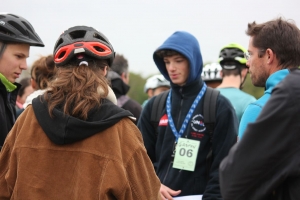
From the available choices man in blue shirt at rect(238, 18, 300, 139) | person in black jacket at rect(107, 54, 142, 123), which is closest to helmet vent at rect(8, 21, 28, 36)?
man in blue shirt at rect(238, 18, 300, 139)

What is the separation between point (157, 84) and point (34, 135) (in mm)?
Result: 7207

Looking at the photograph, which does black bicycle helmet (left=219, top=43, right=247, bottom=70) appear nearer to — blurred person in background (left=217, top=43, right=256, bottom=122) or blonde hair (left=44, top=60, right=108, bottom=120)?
blurred person in background (left=217, top=43, right=256, bottom=122)

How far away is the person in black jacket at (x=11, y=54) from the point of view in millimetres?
4531

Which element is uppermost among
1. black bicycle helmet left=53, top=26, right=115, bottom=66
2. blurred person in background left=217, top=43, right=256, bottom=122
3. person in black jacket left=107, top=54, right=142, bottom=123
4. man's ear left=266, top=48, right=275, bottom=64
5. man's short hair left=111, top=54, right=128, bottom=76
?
man's ear left=266, top=48, right=275, bottom=64

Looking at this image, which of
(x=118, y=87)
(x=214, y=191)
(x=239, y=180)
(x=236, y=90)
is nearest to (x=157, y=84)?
(x=118, y=87)

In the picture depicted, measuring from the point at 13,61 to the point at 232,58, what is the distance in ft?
12.3

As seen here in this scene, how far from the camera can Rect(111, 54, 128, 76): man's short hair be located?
8398 millimetres

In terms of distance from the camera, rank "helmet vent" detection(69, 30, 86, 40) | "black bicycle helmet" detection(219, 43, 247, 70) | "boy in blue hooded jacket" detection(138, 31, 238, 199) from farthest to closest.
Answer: "black bicycle helmet" detection(219, 43, 247, 70) < "boy in blue hooded jacket" detection(138, 31, 238, 199) < "helmet vent" detection(69, 30, 86, 40)

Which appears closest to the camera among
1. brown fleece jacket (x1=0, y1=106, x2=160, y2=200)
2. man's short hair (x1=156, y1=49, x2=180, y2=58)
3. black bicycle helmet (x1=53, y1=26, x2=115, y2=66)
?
brown fleece jacket (x1=0, y1=106, x2=160, y2=200)

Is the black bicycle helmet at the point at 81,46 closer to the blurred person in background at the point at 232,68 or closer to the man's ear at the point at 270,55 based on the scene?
the man's ear at the point at 270,55

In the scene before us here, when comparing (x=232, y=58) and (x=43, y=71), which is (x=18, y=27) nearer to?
(x=43, y=71)

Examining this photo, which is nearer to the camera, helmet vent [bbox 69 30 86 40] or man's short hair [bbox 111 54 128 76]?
helmet vent [bbox 69 30 86 40]

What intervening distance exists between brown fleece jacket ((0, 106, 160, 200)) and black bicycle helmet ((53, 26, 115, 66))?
0.49 meters

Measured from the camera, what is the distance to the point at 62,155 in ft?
11.2
